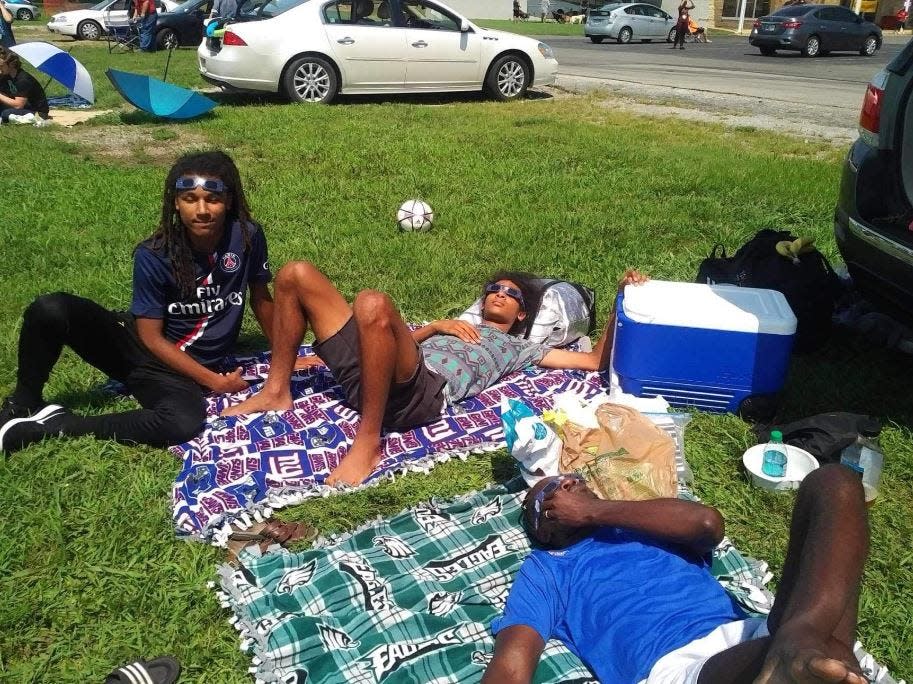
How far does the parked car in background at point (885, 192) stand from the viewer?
3.53m

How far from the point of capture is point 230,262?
365cm

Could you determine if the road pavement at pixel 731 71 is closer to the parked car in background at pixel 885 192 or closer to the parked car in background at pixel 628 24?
the parked car in background at pixel 628 24

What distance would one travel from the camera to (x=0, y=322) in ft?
14.9

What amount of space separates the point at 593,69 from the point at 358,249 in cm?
1352

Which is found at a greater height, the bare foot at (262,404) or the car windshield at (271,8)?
the car windshield at (271,8)

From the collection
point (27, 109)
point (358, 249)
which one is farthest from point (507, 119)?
point (27, 109)

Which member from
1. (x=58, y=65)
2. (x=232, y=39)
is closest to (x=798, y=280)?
(x=232, y=39)

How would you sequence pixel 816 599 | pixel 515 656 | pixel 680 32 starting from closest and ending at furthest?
1. pixel 816 599
2. pixel 515 656
3. pixel 680 32

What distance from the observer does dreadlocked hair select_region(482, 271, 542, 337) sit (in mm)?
4172

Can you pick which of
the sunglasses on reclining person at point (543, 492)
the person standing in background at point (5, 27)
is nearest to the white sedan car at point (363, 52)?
the person standing in background at point (5, 27)

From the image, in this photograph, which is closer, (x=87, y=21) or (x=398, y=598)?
(x=398, y=598)

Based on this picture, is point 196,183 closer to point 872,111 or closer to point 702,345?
point 702,345

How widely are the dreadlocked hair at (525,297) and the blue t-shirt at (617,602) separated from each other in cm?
179

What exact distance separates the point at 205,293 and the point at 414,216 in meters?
2.67
